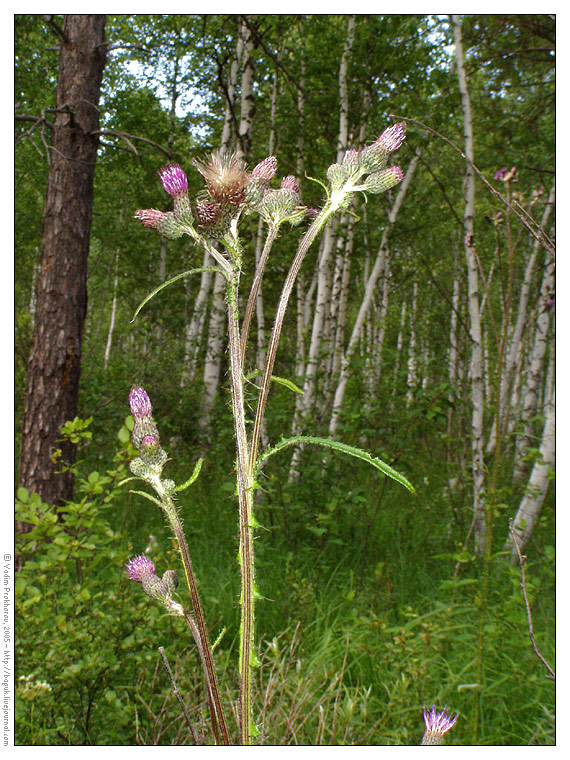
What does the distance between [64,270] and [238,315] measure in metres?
3.74

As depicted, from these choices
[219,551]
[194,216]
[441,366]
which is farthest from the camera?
[441,366]

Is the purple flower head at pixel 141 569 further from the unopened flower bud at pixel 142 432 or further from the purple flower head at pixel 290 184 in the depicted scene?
the purple flower head at pixel 290 184

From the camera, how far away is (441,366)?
45.8 ft

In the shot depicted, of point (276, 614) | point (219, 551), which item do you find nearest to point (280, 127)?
point (219, 551)

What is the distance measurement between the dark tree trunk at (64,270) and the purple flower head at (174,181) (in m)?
3.39

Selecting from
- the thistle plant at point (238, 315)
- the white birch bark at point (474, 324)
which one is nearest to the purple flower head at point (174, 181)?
the thistle plant at point (238, 315)

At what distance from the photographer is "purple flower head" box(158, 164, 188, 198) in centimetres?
83

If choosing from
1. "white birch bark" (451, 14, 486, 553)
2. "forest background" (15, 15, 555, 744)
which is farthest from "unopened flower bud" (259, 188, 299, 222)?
"white birch bark" (451, 14, 486, 553)

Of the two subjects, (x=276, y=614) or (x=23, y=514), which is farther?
(x=276, y=614)

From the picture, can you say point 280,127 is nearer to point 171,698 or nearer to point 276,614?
point 276,614

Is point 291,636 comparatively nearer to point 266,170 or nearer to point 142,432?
point 142,432

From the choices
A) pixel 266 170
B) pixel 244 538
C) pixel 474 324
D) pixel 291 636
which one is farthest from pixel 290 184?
pixel 474 324

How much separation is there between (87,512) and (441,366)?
41.6 feet

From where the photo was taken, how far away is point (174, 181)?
0.86 metres
